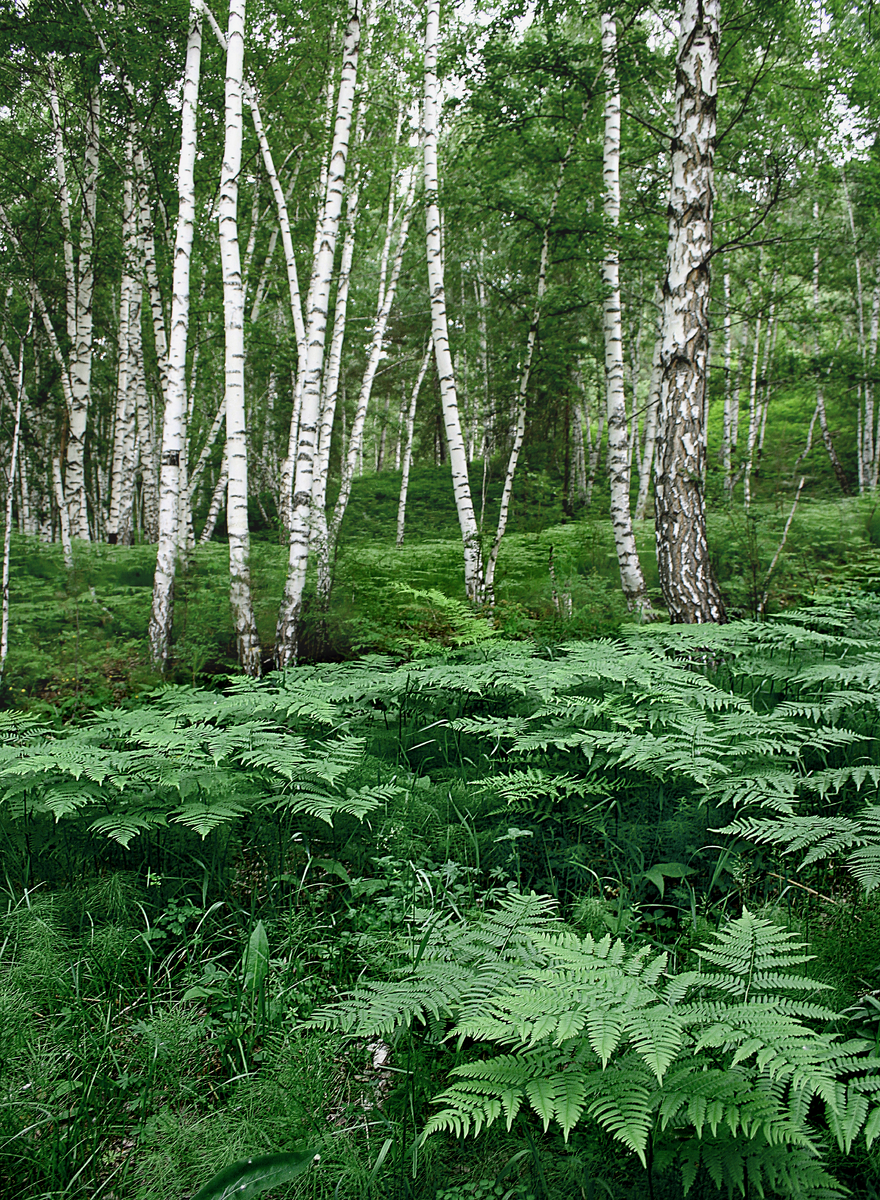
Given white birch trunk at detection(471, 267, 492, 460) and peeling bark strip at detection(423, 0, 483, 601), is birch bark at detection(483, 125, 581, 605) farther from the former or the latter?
white birch trunk at detection(471, 267, 492, 460)

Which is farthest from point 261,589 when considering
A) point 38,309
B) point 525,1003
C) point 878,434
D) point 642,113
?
point 878,434

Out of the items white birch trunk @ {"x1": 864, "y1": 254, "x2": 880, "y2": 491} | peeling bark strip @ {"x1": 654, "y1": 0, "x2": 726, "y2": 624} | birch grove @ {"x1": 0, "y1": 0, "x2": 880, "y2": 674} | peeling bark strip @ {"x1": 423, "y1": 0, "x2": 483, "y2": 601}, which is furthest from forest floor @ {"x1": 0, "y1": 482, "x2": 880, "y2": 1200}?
white birch trunk @ {"x1": 864, "y1": 254, "x2": 880, "y2": 491}

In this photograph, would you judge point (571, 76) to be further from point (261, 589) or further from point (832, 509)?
point (832, 509)

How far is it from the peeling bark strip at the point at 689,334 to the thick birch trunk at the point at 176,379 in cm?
536

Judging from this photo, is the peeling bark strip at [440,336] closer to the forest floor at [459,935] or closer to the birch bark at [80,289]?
the forest floor at [459,935]

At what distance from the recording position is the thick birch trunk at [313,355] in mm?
7371

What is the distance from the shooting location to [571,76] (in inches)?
325

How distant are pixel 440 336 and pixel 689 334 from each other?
400cm

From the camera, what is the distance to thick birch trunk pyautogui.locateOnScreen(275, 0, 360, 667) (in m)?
7.37

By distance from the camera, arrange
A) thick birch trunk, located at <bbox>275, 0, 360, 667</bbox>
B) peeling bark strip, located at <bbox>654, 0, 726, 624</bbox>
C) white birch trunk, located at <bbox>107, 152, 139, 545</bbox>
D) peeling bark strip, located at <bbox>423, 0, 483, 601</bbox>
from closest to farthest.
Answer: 1. peeling bark strip, located at <bbox>654, 0, 726, 624</bbox>
2. thick birch trunk, located at <bbox>275, 0, 360, 667</bbox>
3. peeling bark strip, located at <bbox>423, 0, 483, 601</bbox>
4. white birch trunk, located at <bbox>107, 152, 139, 545</bbox>

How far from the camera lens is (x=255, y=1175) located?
4.52 ft

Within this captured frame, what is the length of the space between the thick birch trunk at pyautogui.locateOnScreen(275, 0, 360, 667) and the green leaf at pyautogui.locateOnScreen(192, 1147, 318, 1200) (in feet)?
19.5

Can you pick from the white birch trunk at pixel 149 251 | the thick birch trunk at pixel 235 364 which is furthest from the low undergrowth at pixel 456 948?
the white birch trunk at pixel 149 251

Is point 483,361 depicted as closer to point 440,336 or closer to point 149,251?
point 149,251
